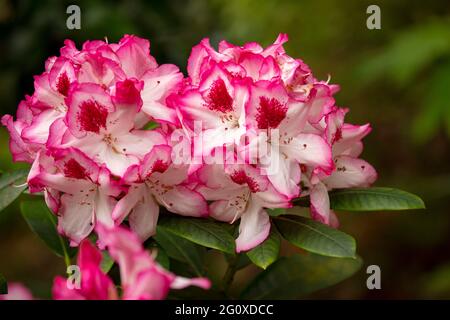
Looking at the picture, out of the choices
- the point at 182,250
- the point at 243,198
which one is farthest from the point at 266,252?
the point at 182,250

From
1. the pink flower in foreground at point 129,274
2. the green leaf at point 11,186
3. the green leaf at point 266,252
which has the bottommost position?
the green leaf at point 266,252

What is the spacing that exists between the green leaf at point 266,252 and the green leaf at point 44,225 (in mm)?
344

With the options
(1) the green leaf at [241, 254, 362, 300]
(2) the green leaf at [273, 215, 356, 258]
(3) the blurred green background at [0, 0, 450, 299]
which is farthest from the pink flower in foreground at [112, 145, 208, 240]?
(3) the blurred green background at [0, 0, 450, 299]

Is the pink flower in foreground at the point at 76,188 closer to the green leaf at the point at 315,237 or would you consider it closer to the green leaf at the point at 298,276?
the green leaf at the point at 315,237

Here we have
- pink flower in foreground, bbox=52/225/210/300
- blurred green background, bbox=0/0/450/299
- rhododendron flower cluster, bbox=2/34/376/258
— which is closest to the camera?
pink flower in foreground, bbox=52/225/210/300

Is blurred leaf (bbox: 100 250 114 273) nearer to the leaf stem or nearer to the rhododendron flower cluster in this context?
the rhododendron flower cluster

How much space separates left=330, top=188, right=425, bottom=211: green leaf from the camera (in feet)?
3.21

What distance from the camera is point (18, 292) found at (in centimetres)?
90

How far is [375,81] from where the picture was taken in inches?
118

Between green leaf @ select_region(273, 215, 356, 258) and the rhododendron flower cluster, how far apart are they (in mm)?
31

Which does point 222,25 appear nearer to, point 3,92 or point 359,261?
point 3,92

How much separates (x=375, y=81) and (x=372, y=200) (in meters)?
2.08

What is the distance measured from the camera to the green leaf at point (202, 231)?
0.90 meters

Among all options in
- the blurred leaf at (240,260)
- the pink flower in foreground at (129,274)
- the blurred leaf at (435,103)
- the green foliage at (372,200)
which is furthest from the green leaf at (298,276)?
the blurred leaf at (435,103)
